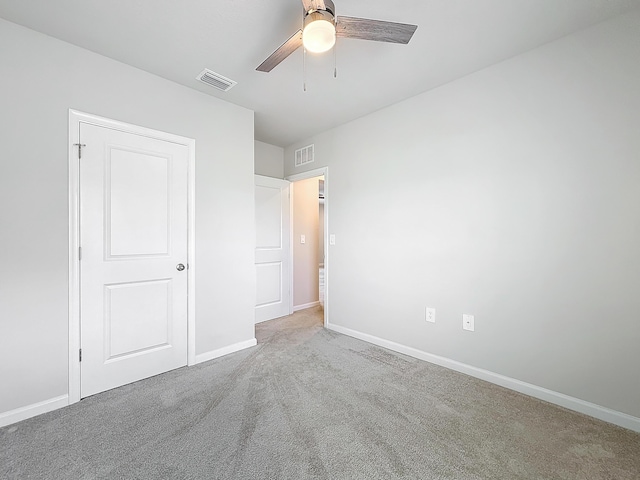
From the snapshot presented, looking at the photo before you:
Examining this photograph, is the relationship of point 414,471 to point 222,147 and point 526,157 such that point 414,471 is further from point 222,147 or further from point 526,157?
point 222,147

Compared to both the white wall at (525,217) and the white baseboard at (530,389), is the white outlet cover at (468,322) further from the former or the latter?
the white baseboard at (530,389)

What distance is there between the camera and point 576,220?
75.9 inches

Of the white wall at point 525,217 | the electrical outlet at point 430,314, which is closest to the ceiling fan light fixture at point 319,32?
the white wall at point 525,217

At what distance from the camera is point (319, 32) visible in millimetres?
1413

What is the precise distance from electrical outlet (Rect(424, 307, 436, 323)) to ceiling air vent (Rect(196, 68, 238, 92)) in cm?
283

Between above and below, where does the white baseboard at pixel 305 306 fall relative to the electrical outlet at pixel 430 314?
below

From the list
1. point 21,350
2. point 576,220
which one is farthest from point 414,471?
point 21,350

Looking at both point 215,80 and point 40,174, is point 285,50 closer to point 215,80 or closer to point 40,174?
point 215,80

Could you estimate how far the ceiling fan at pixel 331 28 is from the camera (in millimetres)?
1407

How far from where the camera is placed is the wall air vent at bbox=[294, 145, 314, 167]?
12.8ft

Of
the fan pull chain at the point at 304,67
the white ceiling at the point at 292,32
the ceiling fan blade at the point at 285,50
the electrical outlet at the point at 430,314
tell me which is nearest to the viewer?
the ceiling fan blade at the point at 285,50

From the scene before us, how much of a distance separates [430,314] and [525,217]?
1176mm

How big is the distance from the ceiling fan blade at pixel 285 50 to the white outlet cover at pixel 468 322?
8.07 ft

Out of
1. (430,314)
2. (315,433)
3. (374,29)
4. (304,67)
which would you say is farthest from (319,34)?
(430,314)
